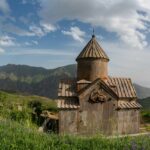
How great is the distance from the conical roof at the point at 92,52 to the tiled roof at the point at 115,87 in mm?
2060

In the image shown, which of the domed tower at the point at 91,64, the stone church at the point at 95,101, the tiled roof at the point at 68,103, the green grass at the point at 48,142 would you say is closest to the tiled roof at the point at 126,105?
the stone church at the point at 95,101

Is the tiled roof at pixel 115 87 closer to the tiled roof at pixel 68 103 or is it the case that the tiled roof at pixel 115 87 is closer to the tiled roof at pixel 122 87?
the tiled roof at pixel 122 87

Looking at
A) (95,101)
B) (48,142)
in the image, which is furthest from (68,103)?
(48,142)

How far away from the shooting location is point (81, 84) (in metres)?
29.4

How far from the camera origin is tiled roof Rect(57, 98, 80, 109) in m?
28.1

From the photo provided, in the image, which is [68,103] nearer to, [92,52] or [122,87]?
[92,52]

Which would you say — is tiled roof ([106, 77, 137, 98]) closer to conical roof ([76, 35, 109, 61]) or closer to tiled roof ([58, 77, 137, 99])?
tiled roof ([58, 77, 137, 99])

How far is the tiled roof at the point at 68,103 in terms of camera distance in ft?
92.3

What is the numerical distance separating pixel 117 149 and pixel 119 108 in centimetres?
1867

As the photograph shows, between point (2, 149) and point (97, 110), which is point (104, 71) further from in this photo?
point (2, 149)

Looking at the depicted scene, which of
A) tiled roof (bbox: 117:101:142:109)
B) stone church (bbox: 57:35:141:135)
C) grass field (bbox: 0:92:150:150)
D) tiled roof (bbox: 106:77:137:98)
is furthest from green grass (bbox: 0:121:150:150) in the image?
tiled roof (bbox: 106:77:137:98)

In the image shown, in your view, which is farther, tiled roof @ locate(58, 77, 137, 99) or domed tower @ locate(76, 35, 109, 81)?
domed tower @ locate(76, 35, 109, 81)

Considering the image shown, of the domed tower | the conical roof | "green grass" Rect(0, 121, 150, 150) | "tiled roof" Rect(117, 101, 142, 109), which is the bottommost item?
"green grass" Rect(0, 121, 150, 150)

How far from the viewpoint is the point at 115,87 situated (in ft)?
97.7
